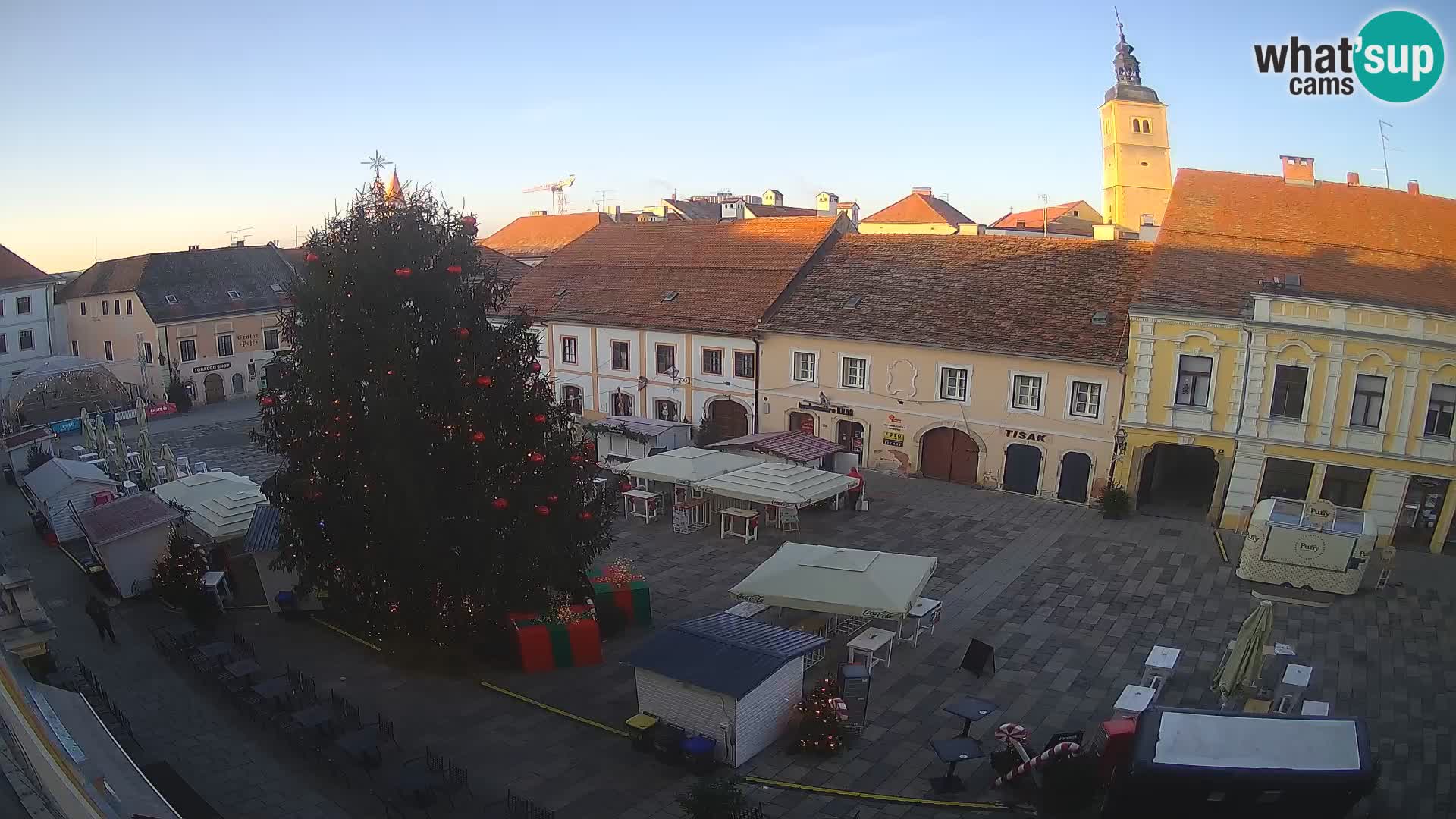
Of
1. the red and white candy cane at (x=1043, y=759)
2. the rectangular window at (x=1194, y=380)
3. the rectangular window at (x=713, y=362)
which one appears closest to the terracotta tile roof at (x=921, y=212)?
the rectangular window at (x=713, y=362)

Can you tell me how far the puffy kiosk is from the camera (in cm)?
2095

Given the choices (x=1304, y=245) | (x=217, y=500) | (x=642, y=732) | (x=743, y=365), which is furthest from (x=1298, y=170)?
(x=217, y=500)

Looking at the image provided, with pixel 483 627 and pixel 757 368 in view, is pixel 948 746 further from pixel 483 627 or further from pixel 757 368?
pixel 757 368

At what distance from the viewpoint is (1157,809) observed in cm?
1198

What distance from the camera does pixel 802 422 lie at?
33.2 metres

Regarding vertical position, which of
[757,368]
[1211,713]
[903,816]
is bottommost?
[903,816]

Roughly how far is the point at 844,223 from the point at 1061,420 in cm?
1474

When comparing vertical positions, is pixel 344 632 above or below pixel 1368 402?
below

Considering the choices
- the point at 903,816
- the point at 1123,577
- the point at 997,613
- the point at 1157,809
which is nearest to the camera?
the point at 1157,809

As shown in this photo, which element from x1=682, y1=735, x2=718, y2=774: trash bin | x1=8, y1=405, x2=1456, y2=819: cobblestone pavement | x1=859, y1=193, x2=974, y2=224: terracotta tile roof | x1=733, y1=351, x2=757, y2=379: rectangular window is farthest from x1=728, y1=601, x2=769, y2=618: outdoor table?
x1=859, y1=193, x2=974, y2=224: terracotta tile roof

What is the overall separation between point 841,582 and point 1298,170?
2294cm

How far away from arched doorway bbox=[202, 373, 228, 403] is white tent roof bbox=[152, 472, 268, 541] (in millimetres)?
28643

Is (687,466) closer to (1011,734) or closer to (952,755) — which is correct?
(1011,734)

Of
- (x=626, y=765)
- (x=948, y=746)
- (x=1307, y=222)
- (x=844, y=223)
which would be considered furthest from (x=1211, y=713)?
(x=844, y=223)
